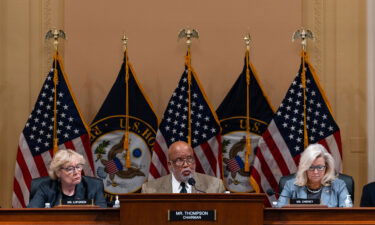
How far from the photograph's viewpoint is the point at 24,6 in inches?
367

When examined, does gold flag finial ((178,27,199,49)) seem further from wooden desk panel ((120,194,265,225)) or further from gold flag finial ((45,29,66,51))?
wooden desk panel ((120,194,265,225))

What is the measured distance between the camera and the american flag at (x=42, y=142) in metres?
8.72

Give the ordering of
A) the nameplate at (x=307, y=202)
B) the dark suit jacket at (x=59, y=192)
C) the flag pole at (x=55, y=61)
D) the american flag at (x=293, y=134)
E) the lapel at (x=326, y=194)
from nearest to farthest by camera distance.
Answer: the nameplate at (x=307, y=202) → the lapel at (x=326, y=194) → the dark suit jacket at (x=59, y=192) → the american flag at (x=293, y=134) → the flag pole at (x=55, y=61)

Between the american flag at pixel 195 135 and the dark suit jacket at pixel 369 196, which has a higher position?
the american flag at pixel 195 135

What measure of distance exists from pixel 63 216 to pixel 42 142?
10.8 feet

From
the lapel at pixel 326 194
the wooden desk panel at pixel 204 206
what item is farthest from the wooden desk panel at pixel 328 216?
the lapel at pixel 326 194

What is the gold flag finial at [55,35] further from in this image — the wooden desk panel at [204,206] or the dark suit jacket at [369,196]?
the wooden desk panel at [204,206]

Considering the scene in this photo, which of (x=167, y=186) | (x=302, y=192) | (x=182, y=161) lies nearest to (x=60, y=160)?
(x=167, y=186)

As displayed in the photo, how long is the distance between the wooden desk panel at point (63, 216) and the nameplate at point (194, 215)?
402 millimetres

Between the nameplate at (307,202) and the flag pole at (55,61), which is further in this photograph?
the flag pole at (55,61)

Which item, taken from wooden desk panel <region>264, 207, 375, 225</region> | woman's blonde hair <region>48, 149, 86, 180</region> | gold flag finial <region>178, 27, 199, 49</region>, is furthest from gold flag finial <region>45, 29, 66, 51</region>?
wooden desk panel <region>264, 207, 375, 225</region>

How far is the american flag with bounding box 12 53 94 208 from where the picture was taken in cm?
872

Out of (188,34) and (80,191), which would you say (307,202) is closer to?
(80,191)

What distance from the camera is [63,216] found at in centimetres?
552
